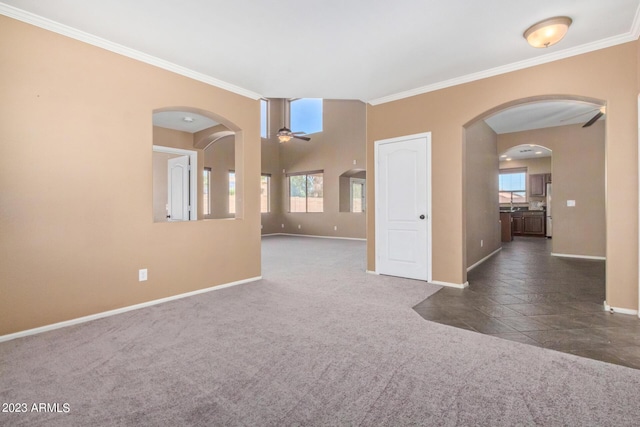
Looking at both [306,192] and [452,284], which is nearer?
[452,284]

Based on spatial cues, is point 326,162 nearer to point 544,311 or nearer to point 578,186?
point 578,186

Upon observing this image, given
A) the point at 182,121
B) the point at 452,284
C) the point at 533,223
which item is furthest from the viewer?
the point at 533,223

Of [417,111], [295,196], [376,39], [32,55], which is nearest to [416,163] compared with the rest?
[417,111]

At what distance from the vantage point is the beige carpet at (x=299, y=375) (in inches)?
62.5

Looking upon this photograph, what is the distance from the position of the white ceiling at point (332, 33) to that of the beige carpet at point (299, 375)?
8.75ft

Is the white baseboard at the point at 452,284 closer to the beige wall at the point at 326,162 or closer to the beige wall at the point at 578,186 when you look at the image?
the beige wall at the point at 578,186

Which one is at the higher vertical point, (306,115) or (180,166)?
(306,115)

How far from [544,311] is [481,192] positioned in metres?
3.28

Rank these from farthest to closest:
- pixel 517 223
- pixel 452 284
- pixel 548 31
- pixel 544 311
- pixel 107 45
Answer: pixel 517 223 → pixel 452 284 → pixel 544 311 → pixel 107 45 → pixel 548 31

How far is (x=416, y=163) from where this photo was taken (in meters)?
4.36

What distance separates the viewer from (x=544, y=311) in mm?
3131

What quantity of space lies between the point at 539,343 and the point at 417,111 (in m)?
3.12

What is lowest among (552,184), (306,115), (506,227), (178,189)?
(506,227)

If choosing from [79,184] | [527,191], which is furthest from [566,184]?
[79,184]
